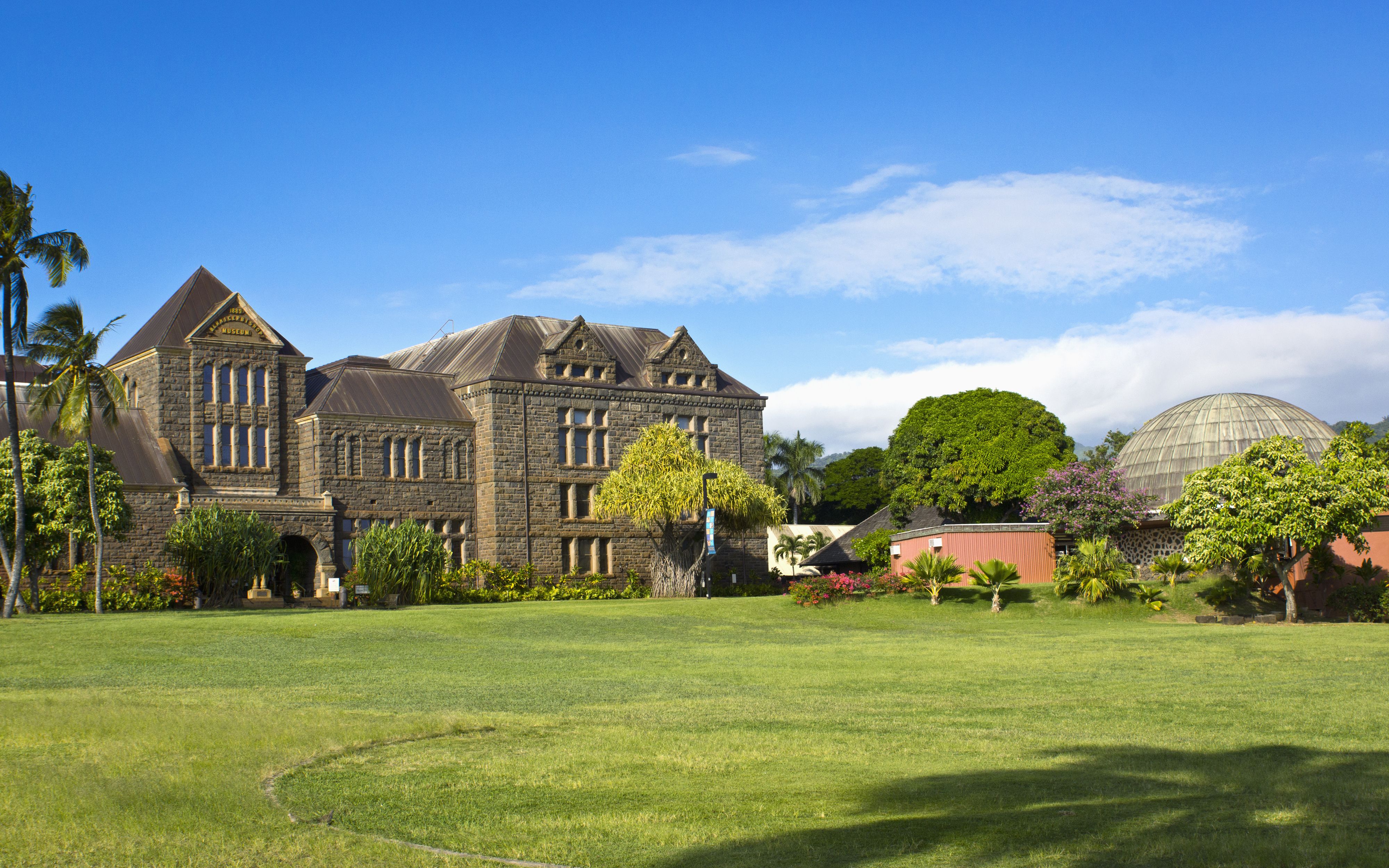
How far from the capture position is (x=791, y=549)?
82438 millimetres

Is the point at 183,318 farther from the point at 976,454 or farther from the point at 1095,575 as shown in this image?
the point at 976,454

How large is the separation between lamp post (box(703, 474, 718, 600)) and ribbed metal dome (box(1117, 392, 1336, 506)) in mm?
16611

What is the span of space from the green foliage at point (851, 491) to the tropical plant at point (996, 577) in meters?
59.9

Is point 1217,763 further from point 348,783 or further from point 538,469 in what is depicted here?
point 538,469

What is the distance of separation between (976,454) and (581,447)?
921 inches

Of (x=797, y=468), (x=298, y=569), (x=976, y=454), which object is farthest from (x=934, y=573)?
(x=797, y=468)

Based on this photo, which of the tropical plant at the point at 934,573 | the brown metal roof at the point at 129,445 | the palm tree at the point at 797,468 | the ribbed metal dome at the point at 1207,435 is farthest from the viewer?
the palm tree at the point at 797,468

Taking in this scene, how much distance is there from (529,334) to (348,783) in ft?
154

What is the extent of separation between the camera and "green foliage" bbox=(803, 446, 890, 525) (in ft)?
327

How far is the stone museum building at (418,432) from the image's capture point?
46.9 metres

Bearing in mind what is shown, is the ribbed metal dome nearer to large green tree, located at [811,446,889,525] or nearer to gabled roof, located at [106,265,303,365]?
gabled roof, located at [106,265,303,365]

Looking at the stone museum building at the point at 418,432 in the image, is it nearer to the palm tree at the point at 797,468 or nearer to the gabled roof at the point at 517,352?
the gabled roof at the point at 517,352

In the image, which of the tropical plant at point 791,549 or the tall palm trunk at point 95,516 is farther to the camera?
the tropical plant at point 791,549

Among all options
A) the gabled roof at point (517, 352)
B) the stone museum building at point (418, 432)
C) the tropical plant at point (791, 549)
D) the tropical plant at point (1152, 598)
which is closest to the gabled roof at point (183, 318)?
the stone museum building at point (418, 432)
